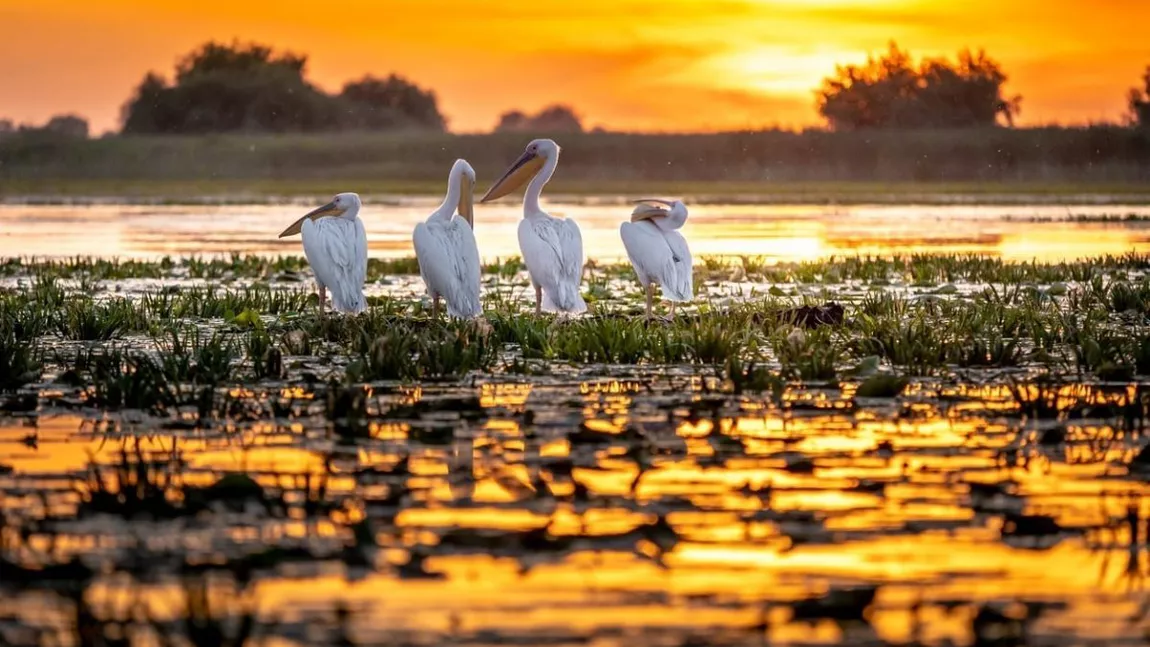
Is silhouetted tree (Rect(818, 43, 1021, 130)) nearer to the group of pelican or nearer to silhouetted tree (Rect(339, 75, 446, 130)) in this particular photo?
silhouetted tree (Rect(339, 75, 446, 130))

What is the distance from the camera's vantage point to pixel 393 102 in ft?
327

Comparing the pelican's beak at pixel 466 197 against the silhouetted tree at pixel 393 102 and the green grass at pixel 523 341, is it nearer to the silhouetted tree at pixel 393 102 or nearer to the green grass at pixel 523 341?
the green grass at pixel 523 341

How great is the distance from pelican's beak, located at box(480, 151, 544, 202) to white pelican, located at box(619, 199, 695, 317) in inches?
56.0

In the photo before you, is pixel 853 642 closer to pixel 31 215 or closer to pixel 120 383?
pixel 120 383

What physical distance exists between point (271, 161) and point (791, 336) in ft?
203

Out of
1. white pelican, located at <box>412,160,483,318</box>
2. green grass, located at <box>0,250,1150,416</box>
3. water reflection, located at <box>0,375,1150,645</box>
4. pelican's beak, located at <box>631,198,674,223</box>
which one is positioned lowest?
water reflection, located at <box>0,375,1150,645</box>

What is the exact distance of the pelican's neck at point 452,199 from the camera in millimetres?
12016

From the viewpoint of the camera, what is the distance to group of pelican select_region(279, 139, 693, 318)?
11047mm

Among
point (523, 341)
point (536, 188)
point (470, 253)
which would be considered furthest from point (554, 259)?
point (523, 341)

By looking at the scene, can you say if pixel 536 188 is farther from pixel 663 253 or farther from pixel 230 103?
pixel 230 103

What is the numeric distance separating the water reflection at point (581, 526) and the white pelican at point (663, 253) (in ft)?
14.5

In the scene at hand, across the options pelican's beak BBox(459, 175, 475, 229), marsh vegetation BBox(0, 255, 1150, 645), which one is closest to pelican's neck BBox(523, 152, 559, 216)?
pelican's beak BBox(459, 175, 475, 229)

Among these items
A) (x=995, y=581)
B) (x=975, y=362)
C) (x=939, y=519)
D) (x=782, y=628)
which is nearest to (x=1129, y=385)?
(x=975, y=362)

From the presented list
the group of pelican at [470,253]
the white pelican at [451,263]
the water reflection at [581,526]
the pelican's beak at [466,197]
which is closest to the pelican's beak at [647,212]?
the group of pelican at [470,253]
